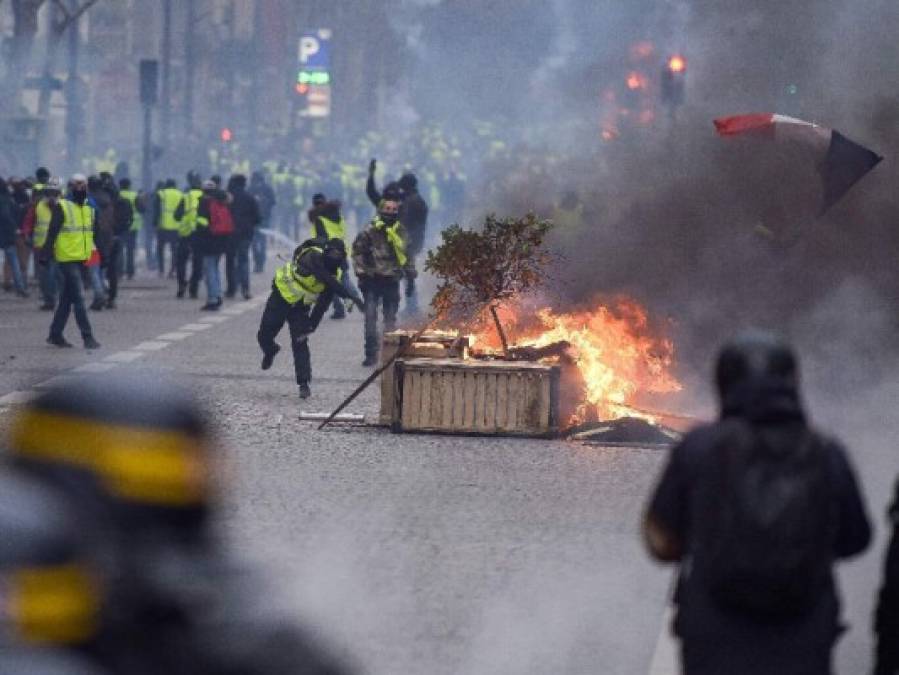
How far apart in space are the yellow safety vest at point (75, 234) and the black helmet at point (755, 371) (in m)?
16.7

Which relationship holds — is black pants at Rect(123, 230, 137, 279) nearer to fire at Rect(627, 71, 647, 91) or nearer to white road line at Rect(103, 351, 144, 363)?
white road line at Rect(103, 351, 144, 363)

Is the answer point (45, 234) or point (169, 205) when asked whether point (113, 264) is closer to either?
point (45, 234)

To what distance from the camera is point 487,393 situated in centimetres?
1435

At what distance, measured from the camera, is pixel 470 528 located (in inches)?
415

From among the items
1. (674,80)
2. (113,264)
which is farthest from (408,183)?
(674,80)

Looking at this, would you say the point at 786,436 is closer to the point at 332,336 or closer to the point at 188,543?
the point at 188,543

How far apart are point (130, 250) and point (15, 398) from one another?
19.1 m

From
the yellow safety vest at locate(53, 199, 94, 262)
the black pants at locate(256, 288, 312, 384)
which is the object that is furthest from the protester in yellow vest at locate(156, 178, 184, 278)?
the black pants at locate(256, 288, 312, 384)

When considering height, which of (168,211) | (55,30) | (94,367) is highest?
(55,30)

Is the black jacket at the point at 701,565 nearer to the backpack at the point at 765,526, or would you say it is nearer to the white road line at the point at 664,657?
the backpack at the point at 765,526

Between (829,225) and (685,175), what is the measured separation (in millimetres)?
2985

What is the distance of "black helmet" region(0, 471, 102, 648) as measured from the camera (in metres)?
3.69

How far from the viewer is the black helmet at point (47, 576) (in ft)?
12.1

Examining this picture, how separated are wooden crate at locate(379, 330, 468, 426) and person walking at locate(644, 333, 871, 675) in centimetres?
977
